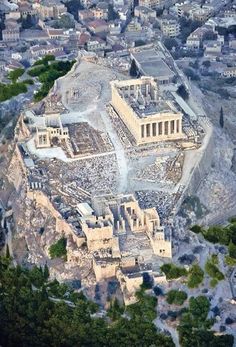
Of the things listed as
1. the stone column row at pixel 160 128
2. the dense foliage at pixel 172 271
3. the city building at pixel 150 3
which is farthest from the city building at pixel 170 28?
the dense foliage at pixel 172 271

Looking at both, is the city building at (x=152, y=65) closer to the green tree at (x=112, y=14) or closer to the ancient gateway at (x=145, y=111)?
the ancient gateway at (x=145, y=111)

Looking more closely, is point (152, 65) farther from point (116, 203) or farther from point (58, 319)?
point (58, 319)

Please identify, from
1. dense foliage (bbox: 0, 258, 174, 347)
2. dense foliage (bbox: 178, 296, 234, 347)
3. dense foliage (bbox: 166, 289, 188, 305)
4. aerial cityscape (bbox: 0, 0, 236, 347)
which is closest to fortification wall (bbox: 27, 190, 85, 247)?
aerial cityscape (bbox: 0, 0, 236, 347)

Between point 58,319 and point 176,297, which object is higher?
point 176,297

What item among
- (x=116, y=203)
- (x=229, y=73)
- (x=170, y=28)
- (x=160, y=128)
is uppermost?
(x=160, y=128)

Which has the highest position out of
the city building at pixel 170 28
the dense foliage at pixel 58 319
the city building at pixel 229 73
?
the dense foliage at pixel 58 319

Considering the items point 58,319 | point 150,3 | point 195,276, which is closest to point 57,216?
point 58,319
